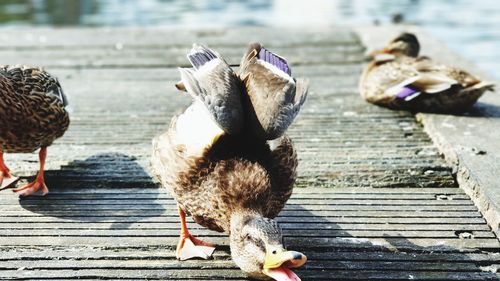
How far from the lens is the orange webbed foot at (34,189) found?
3.45m

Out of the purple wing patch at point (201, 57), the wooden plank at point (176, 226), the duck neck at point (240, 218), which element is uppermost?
the purple wing patch at point (201, 57)

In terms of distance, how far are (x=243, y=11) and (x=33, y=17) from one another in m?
6.33

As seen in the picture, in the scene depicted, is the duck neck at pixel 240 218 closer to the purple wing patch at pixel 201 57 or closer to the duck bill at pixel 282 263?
the duck bill at pixel 282 263

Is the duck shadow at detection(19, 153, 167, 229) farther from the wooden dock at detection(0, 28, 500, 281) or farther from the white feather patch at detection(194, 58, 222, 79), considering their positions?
the white feather patch at detection(194, 58, 222, 79)

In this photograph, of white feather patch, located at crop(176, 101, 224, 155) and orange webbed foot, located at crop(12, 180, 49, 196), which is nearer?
white feather patch, located at crop(176, 101, 224, 155)

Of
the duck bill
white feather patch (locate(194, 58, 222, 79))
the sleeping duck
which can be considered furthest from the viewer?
white feather patch (locate(194, 58, 222, 79))

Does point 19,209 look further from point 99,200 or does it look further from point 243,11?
point 243,11

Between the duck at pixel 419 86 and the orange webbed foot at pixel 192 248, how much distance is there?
2586 mm

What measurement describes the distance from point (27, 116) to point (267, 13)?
15.2 metres

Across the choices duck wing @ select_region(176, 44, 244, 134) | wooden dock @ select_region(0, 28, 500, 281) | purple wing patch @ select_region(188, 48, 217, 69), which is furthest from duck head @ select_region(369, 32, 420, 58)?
duck wing @ select_region(176, 44, 244, 134)

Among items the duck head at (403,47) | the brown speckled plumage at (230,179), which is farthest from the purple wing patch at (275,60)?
the duck head at (403,47)

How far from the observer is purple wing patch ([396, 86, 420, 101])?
494cm

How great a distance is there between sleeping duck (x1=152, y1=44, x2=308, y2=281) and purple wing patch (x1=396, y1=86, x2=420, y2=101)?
2.09 m

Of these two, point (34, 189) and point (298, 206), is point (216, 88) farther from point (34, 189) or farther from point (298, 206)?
point (34, 189)
